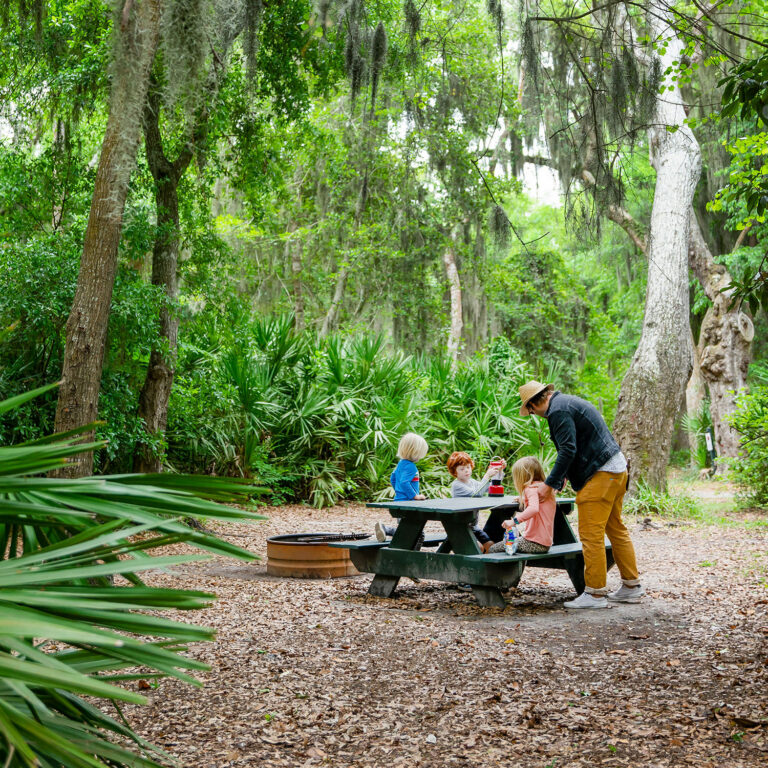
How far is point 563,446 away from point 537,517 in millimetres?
602

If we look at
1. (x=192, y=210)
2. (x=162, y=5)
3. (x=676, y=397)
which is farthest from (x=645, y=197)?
(x=162, y=5)

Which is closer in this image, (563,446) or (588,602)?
(563,446)

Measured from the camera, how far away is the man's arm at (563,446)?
5230 mm

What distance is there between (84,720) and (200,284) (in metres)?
7.76

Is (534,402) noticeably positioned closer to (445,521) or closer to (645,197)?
(445,521)

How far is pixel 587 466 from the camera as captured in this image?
5312 mm

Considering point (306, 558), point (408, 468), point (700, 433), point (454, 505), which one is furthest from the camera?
point (700, 433)

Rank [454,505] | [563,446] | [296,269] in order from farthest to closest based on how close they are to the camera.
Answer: [296,269] < [454,505] < [563,446]

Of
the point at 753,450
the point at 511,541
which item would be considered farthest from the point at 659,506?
the point at 511,541

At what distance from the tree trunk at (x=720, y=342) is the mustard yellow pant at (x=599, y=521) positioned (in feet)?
41.1

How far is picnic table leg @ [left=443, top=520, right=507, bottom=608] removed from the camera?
554 cm

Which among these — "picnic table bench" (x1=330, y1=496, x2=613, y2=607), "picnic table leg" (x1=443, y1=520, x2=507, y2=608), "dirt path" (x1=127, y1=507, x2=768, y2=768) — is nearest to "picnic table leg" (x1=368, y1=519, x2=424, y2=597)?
"picnic table bench" (x1=330, y1=496, x2=613, y2=607)

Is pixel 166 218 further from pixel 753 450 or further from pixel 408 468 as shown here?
pixel 753 450

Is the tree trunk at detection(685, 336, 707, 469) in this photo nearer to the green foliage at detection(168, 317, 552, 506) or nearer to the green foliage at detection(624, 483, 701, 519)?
the green foliage at detection(168, 317, 552, 506)
